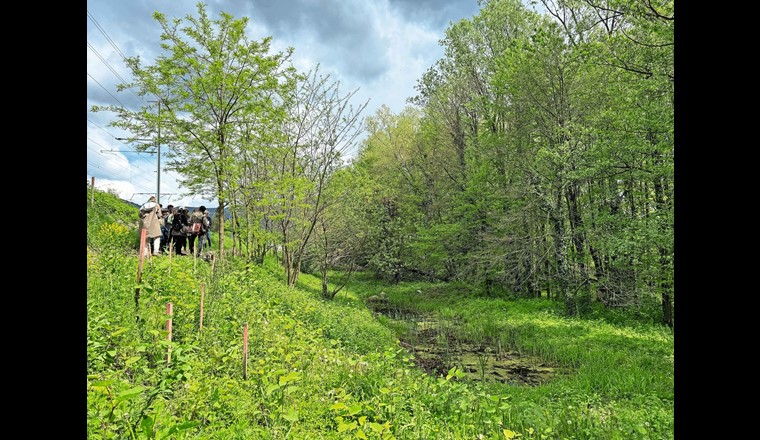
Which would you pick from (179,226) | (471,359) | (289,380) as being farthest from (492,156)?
(289,380)

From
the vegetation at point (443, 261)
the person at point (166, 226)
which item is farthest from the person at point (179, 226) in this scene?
the vegetation at point (443, 261)

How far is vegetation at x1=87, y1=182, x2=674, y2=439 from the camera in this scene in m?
2.81

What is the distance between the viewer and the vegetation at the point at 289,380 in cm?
281

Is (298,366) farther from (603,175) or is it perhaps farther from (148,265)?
(603,175)

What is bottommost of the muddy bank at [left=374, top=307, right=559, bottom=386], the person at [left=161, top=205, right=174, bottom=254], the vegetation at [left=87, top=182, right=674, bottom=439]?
the muddy bank at [left=374, top=307, right=559, bottom=386]

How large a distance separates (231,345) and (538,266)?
36.4 feet

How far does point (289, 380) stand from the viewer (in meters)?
3.13

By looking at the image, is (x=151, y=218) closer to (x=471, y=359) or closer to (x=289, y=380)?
(x=289, y=380)

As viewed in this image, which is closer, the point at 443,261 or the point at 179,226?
the point at 179,226

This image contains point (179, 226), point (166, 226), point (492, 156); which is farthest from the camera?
point (492, 156)

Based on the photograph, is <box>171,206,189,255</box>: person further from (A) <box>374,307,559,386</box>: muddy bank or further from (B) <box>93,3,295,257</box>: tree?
(A) <box>374,307,559,386</box>: muddy bank

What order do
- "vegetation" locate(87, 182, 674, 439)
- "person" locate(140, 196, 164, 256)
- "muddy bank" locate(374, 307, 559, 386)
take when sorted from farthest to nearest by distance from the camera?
"person" locate(140, 196, 164, 256) < "muddy bank" locate(374, 307, 559, 386) < "vegetation" locate(87, 182, 674, 439)

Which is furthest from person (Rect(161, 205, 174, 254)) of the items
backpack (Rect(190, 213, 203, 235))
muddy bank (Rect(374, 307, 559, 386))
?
muddy bank (Rect(374, 307, 559, 386))
